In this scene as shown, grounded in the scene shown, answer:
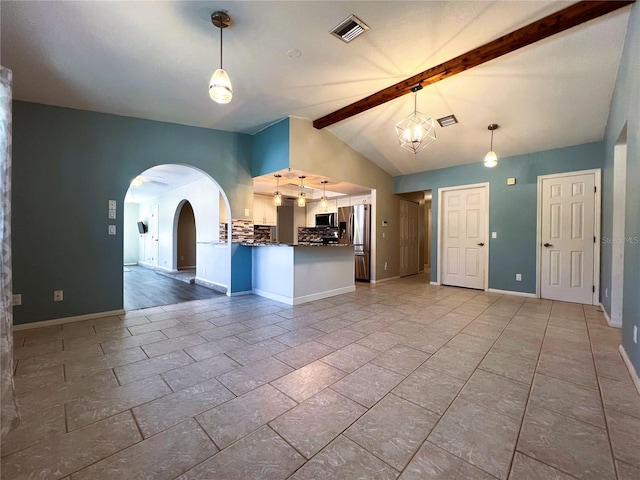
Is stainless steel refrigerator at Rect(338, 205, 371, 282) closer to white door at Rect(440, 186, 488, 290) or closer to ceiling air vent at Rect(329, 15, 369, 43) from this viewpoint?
white door at Rect(440, 186, 488, 290)

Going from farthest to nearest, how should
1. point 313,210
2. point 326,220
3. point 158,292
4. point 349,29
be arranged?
point 313,210 → point 326,220 → point 158,292 → point 349,29

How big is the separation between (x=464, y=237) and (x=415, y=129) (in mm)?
3277

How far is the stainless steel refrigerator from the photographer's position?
6191 millimetres

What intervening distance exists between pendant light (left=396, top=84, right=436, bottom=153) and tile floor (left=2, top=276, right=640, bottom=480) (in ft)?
7.27

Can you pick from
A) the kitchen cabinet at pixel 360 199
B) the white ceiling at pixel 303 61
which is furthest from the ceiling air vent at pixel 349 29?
the kitchen cabinet at pixel 360 199

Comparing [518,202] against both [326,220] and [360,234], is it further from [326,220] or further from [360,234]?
[326,220]

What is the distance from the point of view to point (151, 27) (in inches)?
88.6

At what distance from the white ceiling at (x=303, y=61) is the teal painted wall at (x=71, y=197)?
0.23m

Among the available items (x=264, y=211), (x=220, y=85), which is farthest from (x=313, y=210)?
(x=220, y=85)

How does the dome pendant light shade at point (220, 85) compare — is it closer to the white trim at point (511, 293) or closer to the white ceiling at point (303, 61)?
the white ceiling at point (303, 61)

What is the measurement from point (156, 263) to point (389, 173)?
7873mm

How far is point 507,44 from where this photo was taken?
2.63m

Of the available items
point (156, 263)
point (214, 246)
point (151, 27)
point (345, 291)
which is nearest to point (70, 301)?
point (214, 246)

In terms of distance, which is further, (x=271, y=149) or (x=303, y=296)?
(x=271, y=149)
